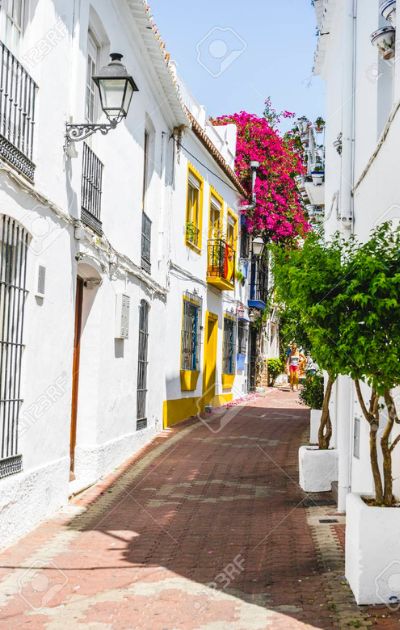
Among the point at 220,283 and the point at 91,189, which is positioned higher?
the point at 91,189

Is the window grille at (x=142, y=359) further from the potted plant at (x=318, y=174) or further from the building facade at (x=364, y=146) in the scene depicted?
the building facade at (x=364, y=146)

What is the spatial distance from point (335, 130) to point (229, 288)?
29.0 ft

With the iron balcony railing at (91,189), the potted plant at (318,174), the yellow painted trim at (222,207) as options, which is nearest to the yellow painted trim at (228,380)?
the yellow painted trim at (222,207)

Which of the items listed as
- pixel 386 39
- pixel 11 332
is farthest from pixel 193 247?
pixel 11 332

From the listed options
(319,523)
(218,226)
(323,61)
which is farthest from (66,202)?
(218,226)

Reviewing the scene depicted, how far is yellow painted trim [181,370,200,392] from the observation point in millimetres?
16469

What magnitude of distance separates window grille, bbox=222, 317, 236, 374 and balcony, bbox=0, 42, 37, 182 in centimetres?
1447

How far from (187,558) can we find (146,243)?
750 cm

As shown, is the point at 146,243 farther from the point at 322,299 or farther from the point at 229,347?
the point at 229,347

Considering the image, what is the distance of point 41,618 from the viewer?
4984 millimetres

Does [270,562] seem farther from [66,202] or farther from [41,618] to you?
[66,202]

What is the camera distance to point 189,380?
1689 centimetres

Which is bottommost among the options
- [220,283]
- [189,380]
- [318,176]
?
[189,380]

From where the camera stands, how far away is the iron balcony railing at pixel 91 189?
9125 millimetres
